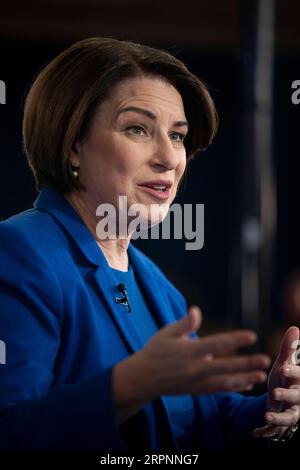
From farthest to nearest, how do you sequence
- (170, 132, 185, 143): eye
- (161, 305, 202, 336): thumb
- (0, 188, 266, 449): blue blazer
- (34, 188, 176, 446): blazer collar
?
(170, 132, 185, 143): eye, (34, 188, 176, 446): blazer collar, (0, 188, 266, 449): blue blazer, (161, 305, 202, 336): thumb

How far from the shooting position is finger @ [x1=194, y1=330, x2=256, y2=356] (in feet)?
2.00

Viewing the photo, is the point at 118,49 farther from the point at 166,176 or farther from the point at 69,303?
the point at 69,303

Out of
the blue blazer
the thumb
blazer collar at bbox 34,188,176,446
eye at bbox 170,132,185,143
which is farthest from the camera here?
eye at bbox 170,132,185,143

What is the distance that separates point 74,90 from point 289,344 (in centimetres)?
47

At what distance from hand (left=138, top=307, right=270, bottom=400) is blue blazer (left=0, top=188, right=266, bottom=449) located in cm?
7

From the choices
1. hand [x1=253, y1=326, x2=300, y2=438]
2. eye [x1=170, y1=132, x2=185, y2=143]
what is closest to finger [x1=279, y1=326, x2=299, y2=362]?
hand [x1=253, y1=326, x2=300, y2=438]

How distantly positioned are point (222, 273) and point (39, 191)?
1.18 ft

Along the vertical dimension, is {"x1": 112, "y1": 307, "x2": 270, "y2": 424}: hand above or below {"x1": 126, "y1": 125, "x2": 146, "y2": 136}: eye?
below

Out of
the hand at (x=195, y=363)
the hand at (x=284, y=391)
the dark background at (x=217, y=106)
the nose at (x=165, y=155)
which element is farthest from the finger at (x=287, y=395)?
the nose at (x=165, y=155)

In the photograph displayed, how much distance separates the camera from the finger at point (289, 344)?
0.88 metres

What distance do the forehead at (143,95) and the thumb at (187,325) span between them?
41cm

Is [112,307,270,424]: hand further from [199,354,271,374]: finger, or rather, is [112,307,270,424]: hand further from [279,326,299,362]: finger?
[279,326,299,362]: finger

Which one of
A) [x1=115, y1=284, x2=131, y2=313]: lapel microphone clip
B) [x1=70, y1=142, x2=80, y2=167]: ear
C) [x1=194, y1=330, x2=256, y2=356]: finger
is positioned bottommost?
[x1=115, y1=284, x2=131, y2=313]: lapel microphone clip

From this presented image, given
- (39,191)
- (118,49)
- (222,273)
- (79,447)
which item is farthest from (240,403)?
(118,49)
